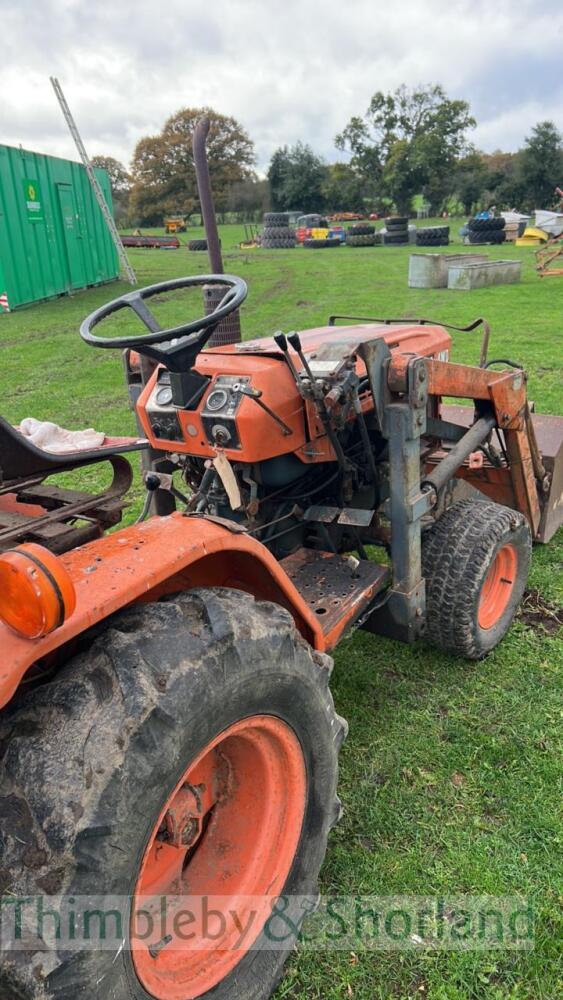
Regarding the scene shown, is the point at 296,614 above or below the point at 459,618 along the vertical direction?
above

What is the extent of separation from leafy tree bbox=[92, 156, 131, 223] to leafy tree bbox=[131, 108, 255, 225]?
1.42 metres

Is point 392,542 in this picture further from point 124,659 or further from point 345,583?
point 124,659

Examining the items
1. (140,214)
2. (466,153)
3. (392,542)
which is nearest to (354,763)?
(392,542)

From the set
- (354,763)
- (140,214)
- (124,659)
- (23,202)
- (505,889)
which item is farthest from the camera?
(140,214)

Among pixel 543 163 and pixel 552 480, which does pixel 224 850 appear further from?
pixel 543 163

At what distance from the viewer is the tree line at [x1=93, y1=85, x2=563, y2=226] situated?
45.2 m

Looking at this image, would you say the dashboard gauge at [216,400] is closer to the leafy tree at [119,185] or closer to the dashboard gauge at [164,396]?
the dashboard gauge at [164,396]

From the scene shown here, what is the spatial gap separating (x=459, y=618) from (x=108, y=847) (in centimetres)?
185

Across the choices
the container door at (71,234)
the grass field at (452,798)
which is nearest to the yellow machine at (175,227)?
the container door at (71,234)

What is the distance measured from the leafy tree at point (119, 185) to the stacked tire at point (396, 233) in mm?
31811

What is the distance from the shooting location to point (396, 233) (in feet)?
95.1

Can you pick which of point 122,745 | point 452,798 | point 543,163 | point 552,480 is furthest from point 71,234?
point 543,163

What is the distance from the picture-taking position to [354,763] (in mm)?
2475

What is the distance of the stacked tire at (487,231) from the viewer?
85.9 ft
